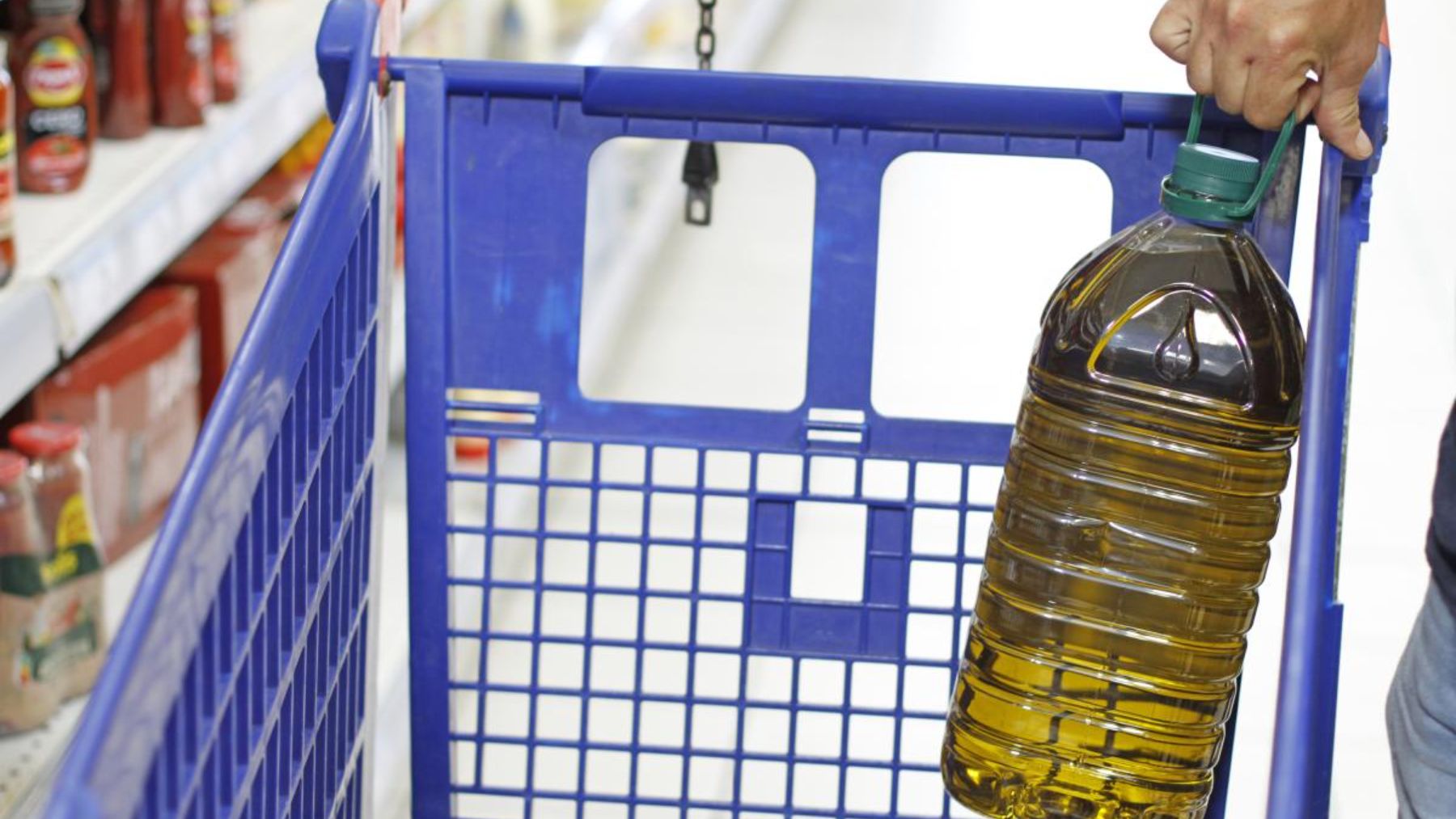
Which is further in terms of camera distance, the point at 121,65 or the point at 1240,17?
the point at 121,65

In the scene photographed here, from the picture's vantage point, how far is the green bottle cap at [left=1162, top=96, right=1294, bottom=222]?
45.9 inches

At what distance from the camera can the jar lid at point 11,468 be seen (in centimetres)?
196

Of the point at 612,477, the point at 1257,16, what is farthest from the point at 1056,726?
the point at 612,477

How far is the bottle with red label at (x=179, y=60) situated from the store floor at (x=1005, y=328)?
0.73 m

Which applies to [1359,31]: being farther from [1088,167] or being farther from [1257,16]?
[1088,167]

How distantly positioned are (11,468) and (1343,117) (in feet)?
4.72

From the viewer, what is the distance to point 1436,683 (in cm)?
118

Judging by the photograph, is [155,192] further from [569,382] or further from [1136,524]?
[1136,524]

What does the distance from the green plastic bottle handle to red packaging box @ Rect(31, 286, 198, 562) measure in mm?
1555

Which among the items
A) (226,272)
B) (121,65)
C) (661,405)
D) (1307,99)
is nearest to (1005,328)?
(226,272)

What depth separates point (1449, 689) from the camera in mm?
1175

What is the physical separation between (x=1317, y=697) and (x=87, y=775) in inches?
30.6

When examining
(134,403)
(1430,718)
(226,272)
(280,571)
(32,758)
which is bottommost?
(32,758)

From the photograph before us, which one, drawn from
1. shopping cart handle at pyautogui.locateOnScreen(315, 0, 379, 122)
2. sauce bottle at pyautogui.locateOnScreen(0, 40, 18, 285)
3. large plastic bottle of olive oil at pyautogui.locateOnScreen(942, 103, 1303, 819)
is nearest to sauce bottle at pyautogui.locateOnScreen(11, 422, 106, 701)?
sauce bottle at pyautogui.locateOnScreen(0, 40, 18, 285)
